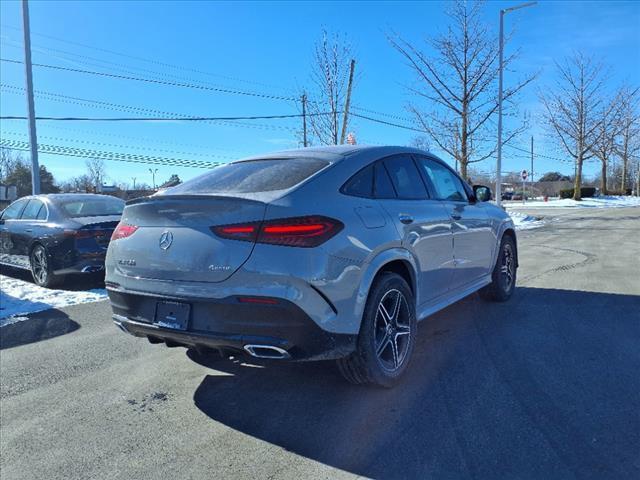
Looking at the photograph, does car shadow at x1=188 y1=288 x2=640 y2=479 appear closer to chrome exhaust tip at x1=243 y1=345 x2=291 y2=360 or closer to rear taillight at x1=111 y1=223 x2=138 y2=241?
chrome exhaust tip at x1=243 y1=345 x2=291 y2=360

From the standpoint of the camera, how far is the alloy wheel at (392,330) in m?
3.46

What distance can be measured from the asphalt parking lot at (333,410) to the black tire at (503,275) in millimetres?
824

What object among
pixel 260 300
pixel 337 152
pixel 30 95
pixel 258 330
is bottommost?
pixel 258 330

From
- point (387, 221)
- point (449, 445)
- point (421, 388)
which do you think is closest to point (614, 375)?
point (421, 388)

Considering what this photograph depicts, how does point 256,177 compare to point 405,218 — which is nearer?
point 256,177

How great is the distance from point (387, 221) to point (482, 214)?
222cm

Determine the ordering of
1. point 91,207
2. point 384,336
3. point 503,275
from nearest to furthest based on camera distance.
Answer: point 384,336 → point 503,275 → point 91,207

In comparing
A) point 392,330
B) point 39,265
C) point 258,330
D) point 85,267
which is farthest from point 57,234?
point 392,330

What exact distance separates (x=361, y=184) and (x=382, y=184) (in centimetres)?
29

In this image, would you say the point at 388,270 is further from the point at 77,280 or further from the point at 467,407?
the point at 77,280

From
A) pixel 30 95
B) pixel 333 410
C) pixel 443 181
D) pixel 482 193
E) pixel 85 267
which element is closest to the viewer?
pixel 333 410

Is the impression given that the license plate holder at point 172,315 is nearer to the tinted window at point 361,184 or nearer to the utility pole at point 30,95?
the tinted window at point 361,184

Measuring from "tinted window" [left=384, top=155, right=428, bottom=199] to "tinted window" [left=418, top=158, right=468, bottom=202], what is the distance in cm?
23

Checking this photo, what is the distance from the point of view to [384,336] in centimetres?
351
